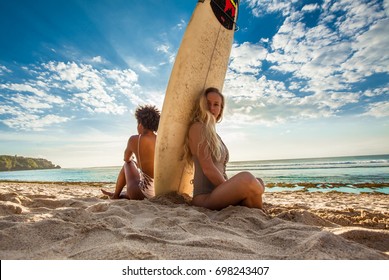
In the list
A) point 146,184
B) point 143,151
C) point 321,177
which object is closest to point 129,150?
point 143,151

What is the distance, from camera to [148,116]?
344 centimetres

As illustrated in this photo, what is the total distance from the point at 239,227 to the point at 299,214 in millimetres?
699

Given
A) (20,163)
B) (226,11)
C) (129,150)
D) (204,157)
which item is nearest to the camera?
(204,157)

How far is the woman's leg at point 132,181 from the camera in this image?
10.8ft

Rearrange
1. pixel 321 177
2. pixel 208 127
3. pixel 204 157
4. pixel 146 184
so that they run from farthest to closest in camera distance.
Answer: pixel 321 177
pixel 146 184
pixel 208 127
pixel 204 157

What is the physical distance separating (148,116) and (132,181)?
0.94 metres

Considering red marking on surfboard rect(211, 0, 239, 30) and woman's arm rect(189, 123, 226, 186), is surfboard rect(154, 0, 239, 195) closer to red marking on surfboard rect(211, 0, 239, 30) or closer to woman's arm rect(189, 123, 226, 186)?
red marking on surfboard rect(211, 0, 239, 30)

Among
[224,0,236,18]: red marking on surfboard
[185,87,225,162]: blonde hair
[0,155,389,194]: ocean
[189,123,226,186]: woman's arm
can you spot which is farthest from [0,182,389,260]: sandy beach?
[0,155,389,194]: ocean

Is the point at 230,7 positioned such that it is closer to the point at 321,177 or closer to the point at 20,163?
the point at 321,177

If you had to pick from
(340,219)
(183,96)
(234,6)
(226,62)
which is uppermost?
(234,6)

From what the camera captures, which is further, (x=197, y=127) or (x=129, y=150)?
(x=129, y=150)

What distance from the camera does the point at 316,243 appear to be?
1.34m
